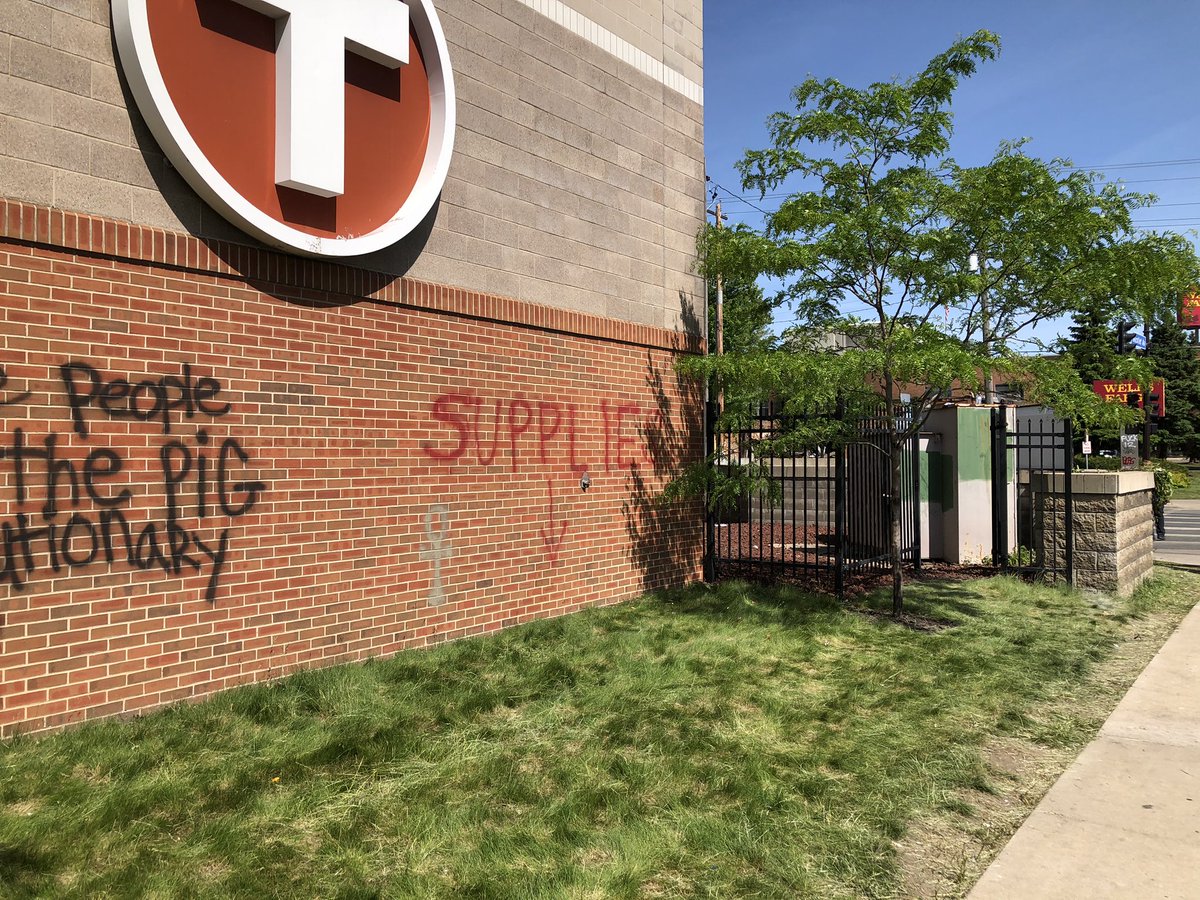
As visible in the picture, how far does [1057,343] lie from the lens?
8.02 m

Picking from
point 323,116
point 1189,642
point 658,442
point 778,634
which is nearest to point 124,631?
point 323,116

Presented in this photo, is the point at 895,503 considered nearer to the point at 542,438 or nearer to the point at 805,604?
the point at 805,604

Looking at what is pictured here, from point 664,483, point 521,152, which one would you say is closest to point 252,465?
point 521,152

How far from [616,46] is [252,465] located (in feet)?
20.3

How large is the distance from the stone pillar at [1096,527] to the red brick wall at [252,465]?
5975 mm

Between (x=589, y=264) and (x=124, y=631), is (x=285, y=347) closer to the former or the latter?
(x=124, y=631)

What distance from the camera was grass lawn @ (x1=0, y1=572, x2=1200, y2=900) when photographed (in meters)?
3.34

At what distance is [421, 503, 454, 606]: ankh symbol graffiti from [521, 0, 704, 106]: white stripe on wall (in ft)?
15.8

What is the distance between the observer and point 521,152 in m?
7.75

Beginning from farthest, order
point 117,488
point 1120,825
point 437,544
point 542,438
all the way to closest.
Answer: point 542,438 < point 437,544 < point 117,488 < point 1120,825

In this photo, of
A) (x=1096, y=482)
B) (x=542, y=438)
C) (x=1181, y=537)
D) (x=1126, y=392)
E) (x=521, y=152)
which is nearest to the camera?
(x=521, y=152)

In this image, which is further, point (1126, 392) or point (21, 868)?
point (1126, 392)

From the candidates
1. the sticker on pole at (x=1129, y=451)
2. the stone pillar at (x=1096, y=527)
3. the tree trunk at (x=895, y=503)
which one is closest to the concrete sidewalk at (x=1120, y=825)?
the tree trunk at (x=895, y=503)

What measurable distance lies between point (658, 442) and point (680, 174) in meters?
3.26
